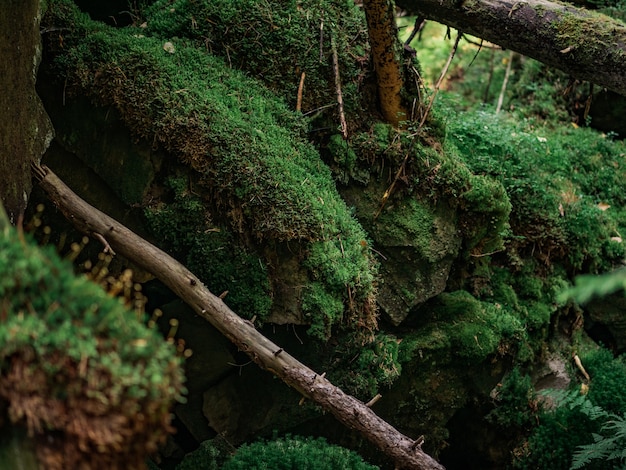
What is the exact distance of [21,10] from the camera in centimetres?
390

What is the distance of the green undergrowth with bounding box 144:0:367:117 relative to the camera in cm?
532

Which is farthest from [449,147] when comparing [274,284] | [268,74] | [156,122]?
[156,122]

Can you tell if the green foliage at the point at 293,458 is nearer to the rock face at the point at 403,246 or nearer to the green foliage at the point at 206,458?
the green foliage at the point at 206,458

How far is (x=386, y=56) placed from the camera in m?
5.23

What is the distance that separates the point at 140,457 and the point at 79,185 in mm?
2963

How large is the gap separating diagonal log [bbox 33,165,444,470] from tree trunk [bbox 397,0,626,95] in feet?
9.72

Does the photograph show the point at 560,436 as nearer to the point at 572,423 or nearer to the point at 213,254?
the point at 572,423

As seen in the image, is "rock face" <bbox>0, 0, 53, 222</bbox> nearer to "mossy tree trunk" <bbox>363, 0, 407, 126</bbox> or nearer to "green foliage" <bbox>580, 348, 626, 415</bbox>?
"mossy tree trunk" <bbox>363, 0, 407, 126</bbox>

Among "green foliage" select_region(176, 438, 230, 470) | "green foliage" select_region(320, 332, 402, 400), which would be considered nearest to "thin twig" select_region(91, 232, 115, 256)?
"green foliage" select_region(176, 438, 230, 470)

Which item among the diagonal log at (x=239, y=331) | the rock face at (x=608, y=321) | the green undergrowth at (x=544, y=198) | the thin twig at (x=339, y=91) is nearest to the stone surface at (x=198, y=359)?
the diagonal log at (x=239, y=331)

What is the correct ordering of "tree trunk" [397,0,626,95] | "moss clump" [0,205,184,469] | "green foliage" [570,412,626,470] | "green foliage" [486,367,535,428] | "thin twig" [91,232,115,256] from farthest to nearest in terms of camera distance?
"green foliage" [486,367,535,428] < "green foliage" [570,412,626,470] < "tree trunk" [397,0,626,95] < "thin twig" [91,232,115,256] < "moss clump" [0,205,184,469]

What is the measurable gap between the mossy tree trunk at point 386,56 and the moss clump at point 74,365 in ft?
12.1

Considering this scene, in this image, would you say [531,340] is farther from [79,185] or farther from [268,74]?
[79,185]

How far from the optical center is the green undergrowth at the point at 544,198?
657 centimetres
